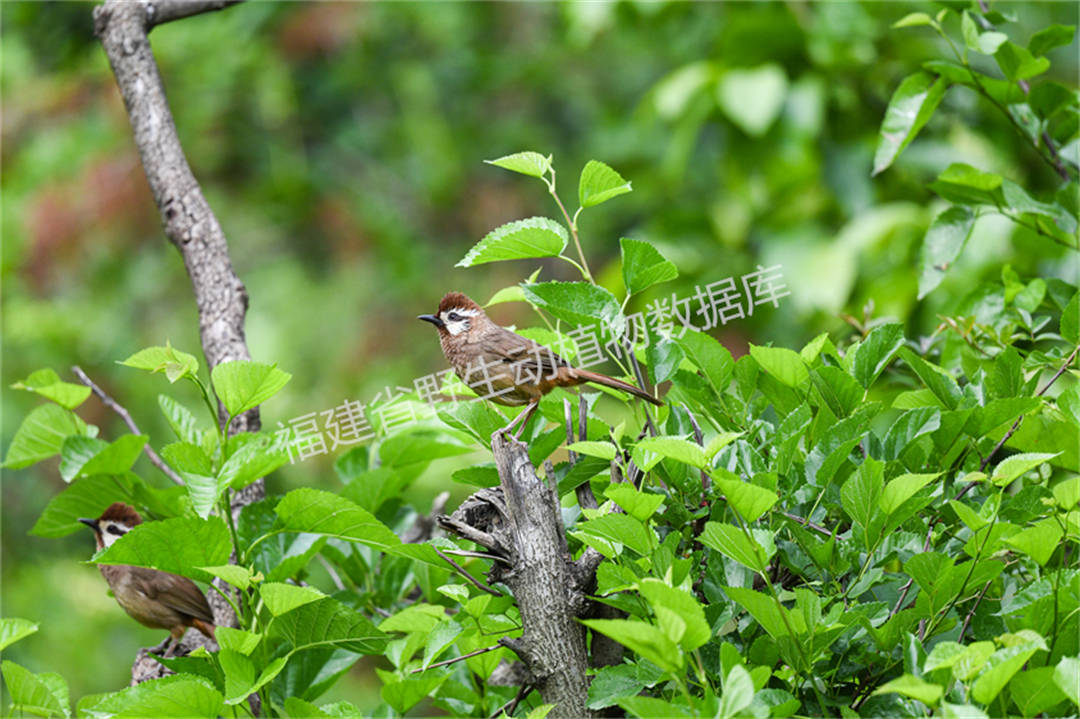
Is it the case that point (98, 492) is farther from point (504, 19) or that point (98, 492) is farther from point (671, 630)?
point (504, 19)

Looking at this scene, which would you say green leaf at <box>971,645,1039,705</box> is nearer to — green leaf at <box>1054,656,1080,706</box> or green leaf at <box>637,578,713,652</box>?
green leaf at <box>1054,656,1080,706</box>

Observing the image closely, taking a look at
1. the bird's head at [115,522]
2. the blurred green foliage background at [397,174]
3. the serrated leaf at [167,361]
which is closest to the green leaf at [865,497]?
the serrated leaf at [167,361]

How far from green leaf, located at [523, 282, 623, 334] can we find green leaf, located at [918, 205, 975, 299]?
2.79ft

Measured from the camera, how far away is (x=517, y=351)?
5.43 feet

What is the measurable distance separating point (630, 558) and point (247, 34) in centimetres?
544

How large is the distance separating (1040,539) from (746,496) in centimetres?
29

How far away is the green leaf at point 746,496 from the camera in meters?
0.90

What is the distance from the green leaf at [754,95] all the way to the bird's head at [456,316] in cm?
209

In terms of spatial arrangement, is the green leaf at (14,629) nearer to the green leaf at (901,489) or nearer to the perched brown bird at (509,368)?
the perched brown bird at (509,368)

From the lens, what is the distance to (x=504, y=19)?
6809 millimetres

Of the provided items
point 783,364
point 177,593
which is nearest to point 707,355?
point 783,364

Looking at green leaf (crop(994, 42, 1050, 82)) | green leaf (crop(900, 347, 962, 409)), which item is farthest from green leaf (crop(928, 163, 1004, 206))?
green leaf (crop(900, 347, 962, 409))

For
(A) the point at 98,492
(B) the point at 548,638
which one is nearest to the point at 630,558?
(B) the point at 548,638

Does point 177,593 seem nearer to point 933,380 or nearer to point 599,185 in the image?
point 599,185
